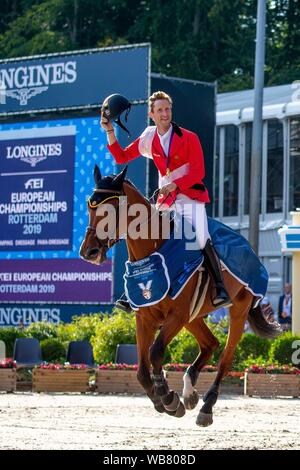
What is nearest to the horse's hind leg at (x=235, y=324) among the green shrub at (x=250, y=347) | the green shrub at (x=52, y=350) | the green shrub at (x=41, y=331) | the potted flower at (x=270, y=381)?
the potted flower at (x=270, y=381)

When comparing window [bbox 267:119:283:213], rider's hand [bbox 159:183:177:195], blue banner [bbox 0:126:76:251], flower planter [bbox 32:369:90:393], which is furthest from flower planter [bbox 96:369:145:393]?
window [bbox 267:119:283:213]

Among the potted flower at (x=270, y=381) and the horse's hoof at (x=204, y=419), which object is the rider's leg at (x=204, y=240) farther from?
the potted flower at (x=270, y=381)

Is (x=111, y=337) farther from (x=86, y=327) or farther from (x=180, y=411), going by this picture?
(x=180, y=411)

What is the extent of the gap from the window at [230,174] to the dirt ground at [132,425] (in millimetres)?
12907

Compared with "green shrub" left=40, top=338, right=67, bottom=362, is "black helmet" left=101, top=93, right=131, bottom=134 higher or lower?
higher

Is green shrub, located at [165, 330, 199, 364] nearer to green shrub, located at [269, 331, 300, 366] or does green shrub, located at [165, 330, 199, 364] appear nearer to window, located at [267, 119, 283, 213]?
green shrub, located at [269, 331, 300, 366]

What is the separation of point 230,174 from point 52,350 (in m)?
10.9

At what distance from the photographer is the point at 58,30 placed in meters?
44.4

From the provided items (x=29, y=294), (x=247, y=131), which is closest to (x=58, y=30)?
(x=247, y=131)

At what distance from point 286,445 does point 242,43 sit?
31.5 m

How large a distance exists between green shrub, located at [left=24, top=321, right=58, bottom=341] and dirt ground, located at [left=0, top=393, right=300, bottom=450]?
4072 millimetres

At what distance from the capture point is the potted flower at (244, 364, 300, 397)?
66.0 feet

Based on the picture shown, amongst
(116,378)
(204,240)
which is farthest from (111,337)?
(204,240)

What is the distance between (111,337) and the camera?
2278cm
